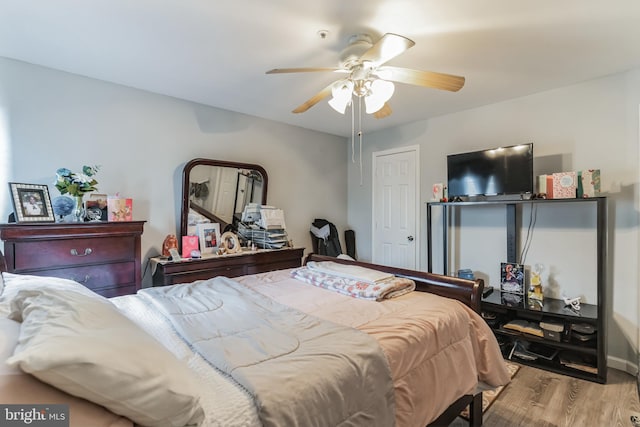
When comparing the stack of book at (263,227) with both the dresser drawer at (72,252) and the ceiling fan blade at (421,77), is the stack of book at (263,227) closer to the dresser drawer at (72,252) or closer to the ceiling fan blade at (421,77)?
the dresser drawer at (72,252)

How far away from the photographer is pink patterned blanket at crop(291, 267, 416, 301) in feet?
6.24

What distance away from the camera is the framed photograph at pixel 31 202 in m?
2.12

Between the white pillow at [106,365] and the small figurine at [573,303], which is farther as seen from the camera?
the small figurine at [573,303]

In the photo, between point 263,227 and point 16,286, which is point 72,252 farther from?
point 263,227

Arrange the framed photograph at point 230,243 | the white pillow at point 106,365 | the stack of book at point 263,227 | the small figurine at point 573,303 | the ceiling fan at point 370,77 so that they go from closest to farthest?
the white pillow at point 106,365
the ceiling fan at point 370,77
the small figurine at point 573,303
the framed photograph at point 230,243
the stack of book at point 263,227

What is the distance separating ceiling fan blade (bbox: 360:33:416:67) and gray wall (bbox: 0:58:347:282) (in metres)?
2.17

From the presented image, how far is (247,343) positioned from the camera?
1.23 m

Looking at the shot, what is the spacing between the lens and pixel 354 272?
2186 mm

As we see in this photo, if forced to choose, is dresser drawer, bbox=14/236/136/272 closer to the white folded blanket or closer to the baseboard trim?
the white folded blanket

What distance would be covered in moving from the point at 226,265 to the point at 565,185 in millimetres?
3117

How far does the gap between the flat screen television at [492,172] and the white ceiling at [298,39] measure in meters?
0.62

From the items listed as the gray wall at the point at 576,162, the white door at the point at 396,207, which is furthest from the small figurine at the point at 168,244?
the gray wall at the point at 576,162

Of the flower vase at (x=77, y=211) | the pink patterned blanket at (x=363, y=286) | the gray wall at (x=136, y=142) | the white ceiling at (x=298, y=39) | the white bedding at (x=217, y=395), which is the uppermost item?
the white ceiling at (x=298, y=39)

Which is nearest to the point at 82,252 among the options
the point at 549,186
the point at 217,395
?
the point at 217,395
